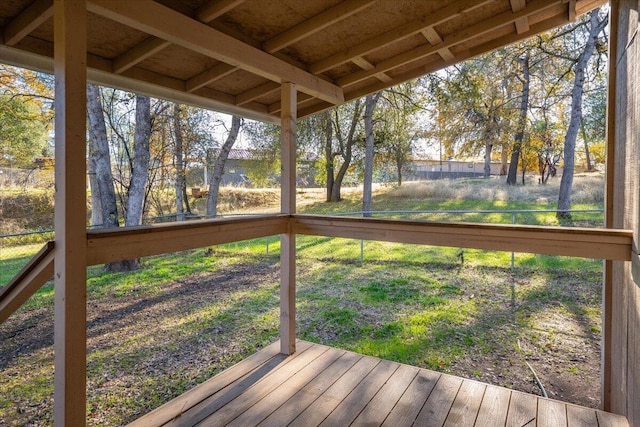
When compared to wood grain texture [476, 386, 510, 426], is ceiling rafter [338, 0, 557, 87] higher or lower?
higher

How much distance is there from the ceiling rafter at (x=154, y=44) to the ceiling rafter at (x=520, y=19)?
5.47 ft

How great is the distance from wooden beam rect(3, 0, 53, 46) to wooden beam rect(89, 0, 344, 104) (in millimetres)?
386

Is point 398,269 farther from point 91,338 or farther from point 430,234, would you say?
point 91,338

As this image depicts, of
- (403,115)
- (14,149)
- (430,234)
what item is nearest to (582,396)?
(430,234)

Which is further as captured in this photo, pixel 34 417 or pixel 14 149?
pixel 14 149

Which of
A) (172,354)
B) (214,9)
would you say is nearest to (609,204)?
(214,9)

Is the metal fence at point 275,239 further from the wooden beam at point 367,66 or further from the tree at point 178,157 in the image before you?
the wooden beam at point 367,66

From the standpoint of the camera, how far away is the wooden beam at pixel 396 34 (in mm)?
2094

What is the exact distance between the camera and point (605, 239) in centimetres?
174

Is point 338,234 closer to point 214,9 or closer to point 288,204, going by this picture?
point 288,204

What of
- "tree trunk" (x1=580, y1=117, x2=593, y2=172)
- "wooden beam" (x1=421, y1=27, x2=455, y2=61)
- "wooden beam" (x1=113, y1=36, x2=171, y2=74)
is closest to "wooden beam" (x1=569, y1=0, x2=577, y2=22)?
"wooden beam" (x1=421, y1=27, x2=455, y2=61)

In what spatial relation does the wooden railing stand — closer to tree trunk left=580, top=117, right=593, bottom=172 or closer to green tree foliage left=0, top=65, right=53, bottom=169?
green tree foliage left=0, top=65, right=53, bottom=169

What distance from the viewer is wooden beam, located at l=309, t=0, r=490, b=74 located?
2.09 metres

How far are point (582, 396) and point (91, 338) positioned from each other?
184 inches
